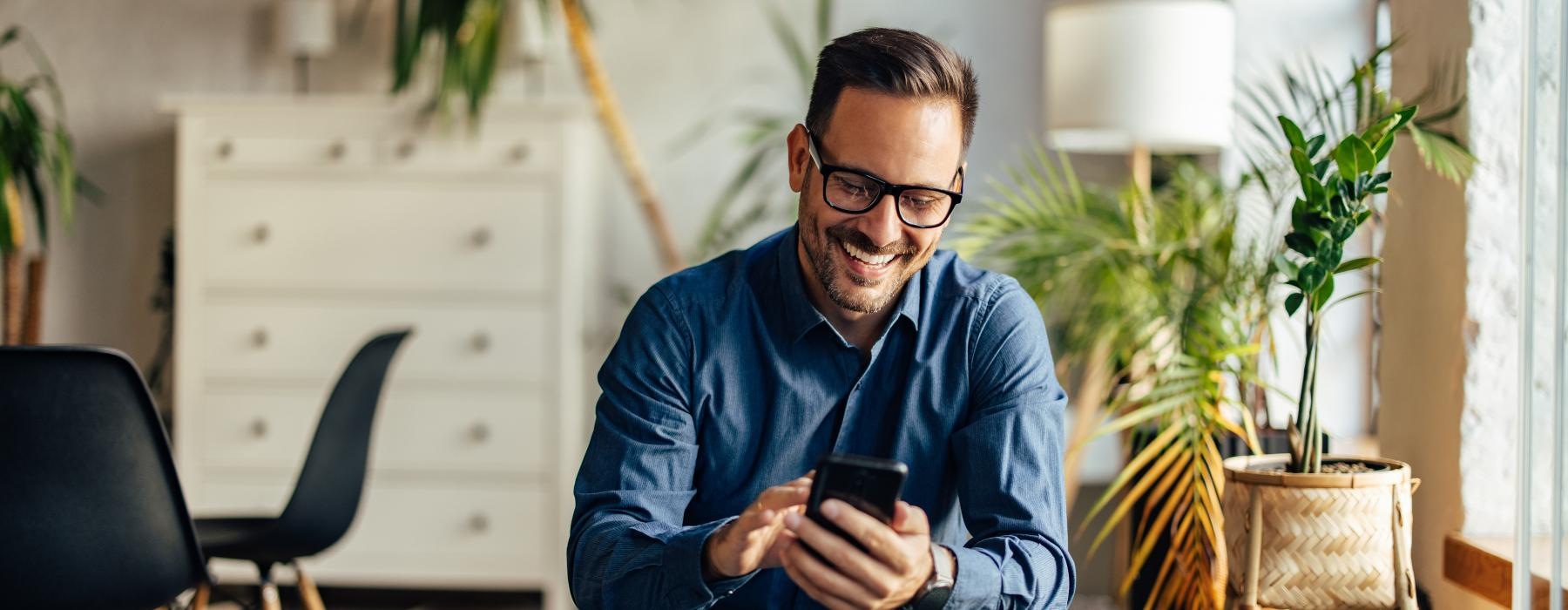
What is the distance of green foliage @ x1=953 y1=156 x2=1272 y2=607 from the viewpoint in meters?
1.90

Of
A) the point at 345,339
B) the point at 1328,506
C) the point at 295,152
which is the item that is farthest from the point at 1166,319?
the point at 295,152

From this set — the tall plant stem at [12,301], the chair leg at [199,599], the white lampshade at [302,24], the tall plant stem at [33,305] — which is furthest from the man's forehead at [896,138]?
the tall plant stem at [33,305]

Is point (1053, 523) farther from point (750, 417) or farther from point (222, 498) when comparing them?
point (222, 498)

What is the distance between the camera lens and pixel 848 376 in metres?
1.40

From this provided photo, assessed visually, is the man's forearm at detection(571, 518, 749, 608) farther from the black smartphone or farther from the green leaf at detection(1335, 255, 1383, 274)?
the green leaf at detection(1335, 255, 1383, 274)

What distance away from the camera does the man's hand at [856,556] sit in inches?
41.3

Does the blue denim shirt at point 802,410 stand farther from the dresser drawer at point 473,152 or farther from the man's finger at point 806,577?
the dresser drawer at point 473,152

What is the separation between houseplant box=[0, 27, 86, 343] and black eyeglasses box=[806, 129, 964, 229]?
2.76 m

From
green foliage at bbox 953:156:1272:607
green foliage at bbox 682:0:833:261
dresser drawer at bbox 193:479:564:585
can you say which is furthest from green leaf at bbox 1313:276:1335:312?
dresser drawer at bbox 193:479:564:585

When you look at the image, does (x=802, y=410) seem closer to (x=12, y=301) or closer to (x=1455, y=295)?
(x=1455, y=295)

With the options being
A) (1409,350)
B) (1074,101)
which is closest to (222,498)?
(1074,101)

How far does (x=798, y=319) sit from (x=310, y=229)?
7.31ft

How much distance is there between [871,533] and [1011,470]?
0.29m

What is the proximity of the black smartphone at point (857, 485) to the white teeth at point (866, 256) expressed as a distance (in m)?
0.32
